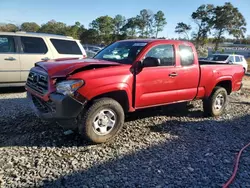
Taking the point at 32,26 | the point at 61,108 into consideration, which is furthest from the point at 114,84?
the point at 32,26

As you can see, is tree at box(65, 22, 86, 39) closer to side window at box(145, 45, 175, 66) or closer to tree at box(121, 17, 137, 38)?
tree at box(121, 17, 137, 38)

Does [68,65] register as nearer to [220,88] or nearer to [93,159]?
[93,159]

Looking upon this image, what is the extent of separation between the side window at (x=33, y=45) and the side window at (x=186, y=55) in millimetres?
4350

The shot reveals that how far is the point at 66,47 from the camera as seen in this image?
823 centimetres

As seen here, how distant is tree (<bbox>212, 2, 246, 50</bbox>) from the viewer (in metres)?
54.6

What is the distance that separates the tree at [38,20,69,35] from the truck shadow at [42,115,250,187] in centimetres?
6092

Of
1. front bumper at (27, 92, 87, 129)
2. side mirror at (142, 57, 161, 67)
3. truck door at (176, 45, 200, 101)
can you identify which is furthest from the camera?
truck door at (176, 45, 200, 101)

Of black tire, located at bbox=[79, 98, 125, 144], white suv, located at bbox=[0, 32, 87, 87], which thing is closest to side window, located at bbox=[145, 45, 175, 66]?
black tire, located at bbox=[79, 98, 125, 144]

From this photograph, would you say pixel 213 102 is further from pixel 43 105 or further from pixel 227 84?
pixel 43 105

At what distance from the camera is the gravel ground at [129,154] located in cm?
330

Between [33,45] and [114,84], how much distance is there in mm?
4490

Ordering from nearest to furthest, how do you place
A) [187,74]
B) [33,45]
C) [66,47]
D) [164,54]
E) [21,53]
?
[164,54], [187,74], [21,53], [33,45], [66,47]

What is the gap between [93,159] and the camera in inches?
150

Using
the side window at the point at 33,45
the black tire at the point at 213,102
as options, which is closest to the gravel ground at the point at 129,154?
the black tire at the point at 213,102
